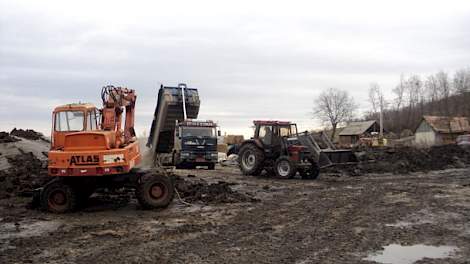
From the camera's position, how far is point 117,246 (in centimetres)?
772

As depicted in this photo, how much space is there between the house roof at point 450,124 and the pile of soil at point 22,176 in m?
52.2

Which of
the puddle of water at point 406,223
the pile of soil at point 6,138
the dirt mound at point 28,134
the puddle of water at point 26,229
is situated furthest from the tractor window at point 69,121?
the dirt mound at point 28,134

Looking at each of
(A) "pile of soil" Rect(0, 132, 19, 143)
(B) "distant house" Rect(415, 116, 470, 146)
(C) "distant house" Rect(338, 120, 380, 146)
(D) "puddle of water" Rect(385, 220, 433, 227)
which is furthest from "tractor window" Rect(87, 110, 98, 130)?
(C) "distant house" Rect(338, 120, 380, 146)

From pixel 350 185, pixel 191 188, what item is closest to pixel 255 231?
pixel 191 188

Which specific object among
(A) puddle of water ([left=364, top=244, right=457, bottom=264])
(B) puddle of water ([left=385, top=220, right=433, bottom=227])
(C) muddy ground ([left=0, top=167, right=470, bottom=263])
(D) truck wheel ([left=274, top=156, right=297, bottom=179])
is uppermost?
(D) truck wheel ([left=274, top=156, right=297, bottom=179])

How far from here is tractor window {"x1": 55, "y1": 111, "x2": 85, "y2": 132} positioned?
11.8m

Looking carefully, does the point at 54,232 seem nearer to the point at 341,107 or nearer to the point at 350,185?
the point at 350,185

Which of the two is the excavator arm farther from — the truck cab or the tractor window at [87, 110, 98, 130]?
the truck cab

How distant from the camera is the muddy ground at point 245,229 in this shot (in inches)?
282

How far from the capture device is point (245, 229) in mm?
8977

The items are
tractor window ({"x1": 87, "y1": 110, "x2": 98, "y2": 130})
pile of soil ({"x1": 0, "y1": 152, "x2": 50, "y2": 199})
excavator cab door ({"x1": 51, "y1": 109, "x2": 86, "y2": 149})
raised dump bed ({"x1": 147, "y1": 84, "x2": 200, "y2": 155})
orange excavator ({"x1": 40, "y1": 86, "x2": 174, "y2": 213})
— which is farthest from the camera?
raised dump bed ({"x1": 147, "y1": 84, "x2": 200, "y2": 155})

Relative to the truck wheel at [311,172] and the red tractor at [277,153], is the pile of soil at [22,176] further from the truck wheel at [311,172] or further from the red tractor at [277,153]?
the truck wheel at [311,172]

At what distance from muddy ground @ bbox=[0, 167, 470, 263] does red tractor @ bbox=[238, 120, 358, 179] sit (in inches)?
189

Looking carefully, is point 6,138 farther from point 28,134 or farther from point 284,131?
point 284,131
